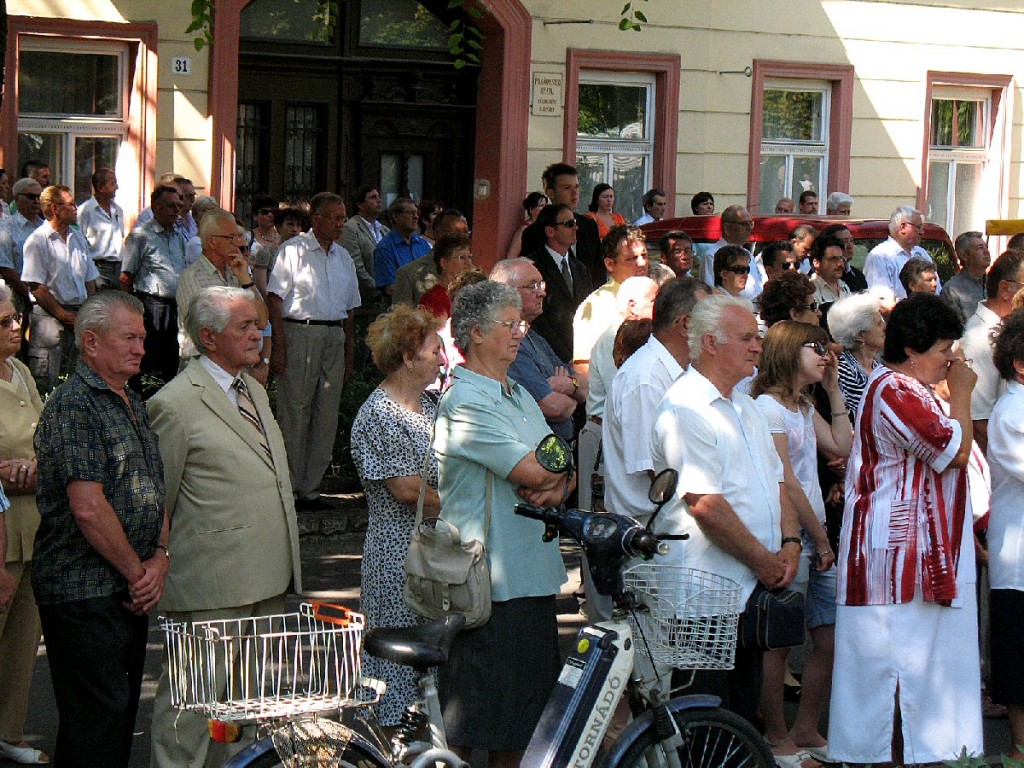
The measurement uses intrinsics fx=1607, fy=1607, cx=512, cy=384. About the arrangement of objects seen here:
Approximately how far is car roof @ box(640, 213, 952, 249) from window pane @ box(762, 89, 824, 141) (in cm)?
461

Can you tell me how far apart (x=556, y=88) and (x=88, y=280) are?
678 centimetres

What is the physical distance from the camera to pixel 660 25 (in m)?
18.0

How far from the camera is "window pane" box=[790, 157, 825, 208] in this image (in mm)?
19609

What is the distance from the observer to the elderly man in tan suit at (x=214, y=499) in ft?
18.6

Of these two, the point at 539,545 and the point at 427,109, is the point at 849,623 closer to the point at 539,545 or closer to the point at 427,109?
the point at 539,545

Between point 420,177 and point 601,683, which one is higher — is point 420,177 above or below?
above

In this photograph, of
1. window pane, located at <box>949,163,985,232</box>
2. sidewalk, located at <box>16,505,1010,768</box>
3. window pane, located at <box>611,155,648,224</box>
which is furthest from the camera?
window pane, located at <box>949,163,985,232</box>

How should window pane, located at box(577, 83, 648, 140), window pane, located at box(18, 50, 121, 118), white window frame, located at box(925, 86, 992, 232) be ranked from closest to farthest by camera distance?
window pane, located at box(18, 50, 121, 118)
window pane, located at box(577, 83, 648, 140)
white window frame, located at box(925, 86, 992, 232)

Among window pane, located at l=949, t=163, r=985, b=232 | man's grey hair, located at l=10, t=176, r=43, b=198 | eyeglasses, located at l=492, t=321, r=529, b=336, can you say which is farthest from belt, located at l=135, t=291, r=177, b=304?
window pane, located at l=949, t=163, r=985, b=232

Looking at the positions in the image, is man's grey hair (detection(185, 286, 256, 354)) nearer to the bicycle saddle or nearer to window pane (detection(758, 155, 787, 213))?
the bicycle saddle

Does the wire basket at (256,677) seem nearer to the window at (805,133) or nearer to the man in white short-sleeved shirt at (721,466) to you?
the man in white short-sleeved shirt at (721,466)

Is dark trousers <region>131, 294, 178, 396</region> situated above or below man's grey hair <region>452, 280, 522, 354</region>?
below

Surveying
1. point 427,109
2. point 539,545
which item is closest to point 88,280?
point 427,109

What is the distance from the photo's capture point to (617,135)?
18.3 m
